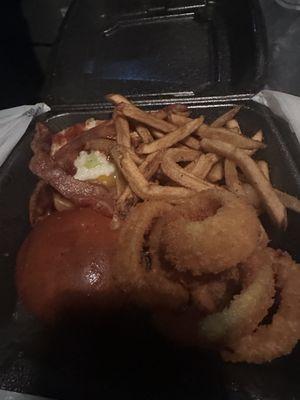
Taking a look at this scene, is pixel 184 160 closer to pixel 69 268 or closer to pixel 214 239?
pixel 214 239

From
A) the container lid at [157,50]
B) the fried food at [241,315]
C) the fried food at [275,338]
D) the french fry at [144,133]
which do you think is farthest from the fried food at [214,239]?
the container lid at [157,50]

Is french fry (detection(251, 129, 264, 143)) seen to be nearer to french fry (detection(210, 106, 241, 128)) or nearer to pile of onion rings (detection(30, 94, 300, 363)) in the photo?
pile of onion rings (detection(30, 94, 300, 363))

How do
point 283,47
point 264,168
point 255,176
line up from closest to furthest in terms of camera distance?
point 255,176 < point 264,168 < point 283,47

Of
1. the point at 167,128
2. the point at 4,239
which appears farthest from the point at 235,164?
the point at 4,239

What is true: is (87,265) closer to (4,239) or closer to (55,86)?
(4,239)

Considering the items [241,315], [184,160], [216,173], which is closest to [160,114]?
[184,160]

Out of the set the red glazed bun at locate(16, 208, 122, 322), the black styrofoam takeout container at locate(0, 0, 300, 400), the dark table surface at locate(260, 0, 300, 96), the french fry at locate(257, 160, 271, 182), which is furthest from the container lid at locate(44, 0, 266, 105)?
the red glazed bun at locate(16, 208, 122, 322)

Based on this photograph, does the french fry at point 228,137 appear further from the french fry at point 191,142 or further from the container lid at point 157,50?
the container lid at point 157,50
